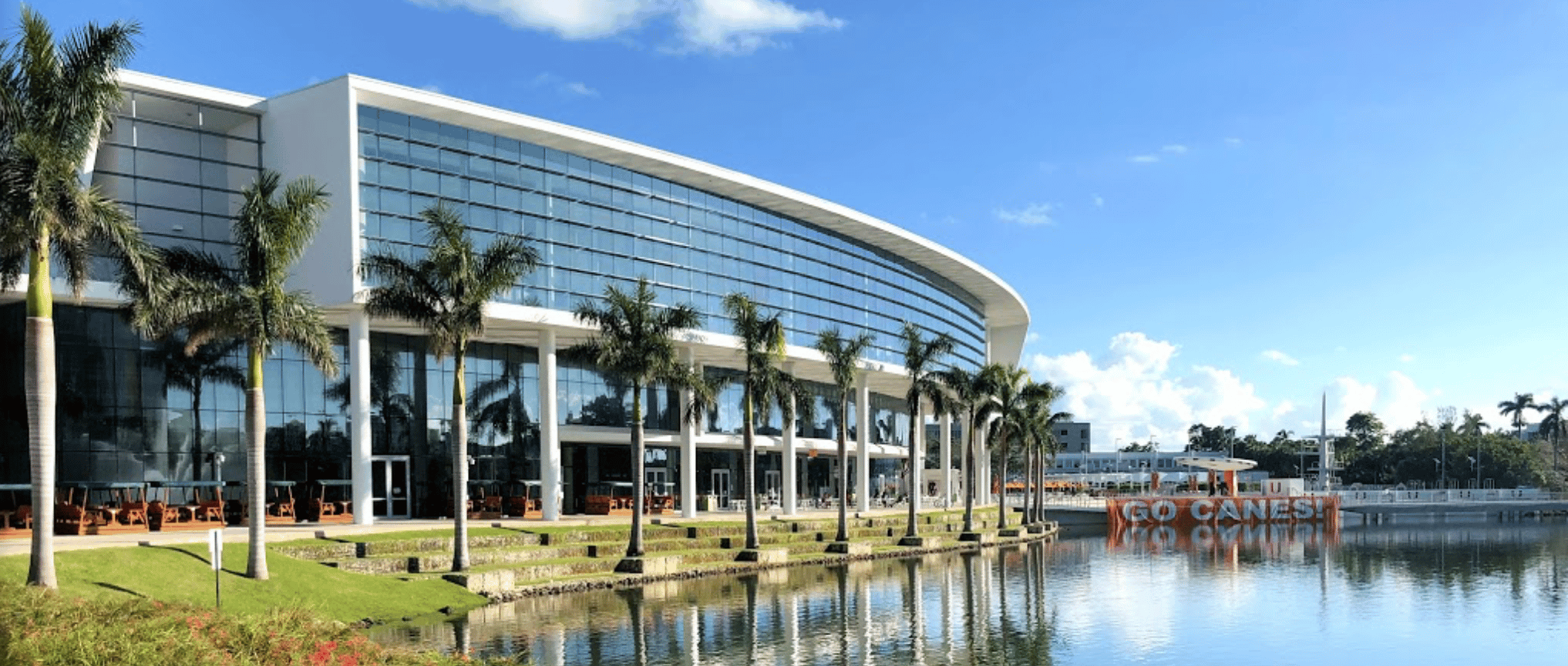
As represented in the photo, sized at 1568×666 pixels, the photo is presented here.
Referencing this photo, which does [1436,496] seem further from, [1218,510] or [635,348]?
[635,348]

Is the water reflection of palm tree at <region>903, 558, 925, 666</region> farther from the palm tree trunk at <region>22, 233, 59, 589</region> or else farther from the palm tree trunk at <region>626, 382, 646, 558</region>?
the palm tree trunk at <region>22, 233, 59, 589</region>

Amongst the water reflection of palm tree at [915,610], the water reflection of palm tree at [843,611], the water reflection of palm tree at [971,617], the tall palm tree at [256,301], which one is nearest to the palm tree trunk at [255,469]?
the tall palm tree at [256,301]

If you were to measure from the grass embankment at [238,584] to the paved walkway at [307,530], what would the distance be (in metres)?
1.61

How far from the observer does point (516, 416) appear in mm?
58344

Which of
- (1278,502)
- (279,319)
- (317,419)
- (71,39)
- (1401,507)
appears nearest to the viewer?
(71,39)

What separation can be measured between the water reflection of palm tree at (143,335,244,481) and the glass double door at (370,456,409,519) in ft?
23.0

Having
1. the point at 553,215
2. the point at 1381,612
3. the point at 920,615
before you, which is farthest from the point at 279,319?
the point at 1381,612

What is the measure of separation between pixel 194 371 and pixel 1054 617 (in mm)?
31367

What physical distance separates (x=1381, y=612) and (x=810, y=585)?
17.4 metres

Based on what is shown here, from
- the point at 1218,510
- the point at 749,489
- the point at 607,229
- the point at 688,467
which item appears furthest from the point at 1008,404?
the point at 1218,510

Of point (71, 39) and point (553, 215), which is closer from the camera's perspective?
point (71, 39)

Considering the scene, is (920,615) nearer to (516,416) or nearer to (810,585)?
(810,585)

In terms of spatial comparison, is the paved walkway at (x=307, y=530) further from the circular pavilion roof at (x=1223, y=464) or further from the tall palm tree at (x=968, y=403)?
the circular pavilion roof at (x=1223, y=464)

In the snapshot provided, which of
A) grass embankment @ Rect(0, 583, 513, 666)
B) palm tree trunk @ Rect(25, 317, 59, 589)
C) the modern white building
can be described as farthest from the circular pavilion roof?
grass embankment @ Rect(0, 583, 513, 666)
